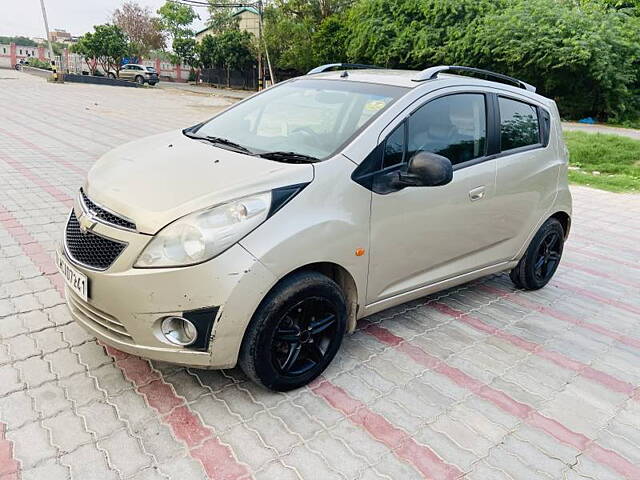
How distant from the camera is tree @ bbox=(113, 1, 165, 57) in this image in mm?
51688

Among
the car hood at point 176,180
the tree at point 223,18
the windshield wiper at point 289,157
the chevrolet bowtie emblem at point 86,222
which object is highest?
the tree at point 223,18

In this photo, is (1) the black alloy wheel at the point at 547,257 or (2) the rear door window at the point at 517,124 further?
(1) the black alloy wheel at the point at 547,257

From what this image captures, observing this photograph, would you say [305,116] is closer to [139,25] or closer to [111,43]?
[111,43]

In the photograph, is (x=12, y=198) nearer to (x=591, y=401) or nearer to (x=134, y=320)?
(x=134, y=320)

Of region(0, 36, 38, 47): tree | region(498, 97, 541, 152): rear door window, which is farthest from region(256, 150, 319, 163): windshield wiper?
region(0, 36, 38, 47): tree

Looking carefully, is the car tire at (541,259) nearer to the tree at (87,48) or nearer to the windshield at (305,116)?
the windshield at (305,116)

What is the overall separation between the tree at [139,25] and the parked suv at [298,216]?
54046 millimetres

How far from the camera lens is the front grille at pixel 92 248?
2441 mm

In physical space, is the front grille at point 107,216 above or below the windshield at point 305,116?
below

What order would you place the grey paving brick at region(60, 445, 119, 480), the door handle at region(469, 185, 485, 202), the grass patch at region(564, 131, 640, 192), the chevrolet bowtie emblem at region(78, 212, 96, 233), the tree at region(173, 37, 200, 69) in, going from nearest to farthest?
1. the grey paving brick at region(60, 445, 119, 480)
2. the chevrolet bowtie emblem at region(78, 212, 96, 233)
3. the door handle at region(469, 185, 485, 202)
4. the grass patch at region(564, 131, 640, 192)
5. the tree at region(173, 37, 200, 69)

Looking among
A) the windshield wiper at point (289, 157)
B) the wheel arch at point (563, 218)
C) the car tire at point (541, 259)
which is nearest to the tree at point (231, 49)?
the wheel arch at point (563, 218)

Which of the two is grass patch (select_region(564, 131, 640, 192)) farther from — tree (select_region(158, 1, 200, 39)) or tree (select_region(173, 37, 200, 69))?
tree (select_region(158, 1, 200, 39))

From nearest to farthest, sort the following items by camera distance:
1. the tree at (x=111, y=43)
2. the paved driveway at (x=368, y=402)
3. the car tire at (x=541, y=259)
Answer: the paved driveway at (x=368, y=402)
the car tire at (x=541, y=259)
the tree at (x=111, y=43)

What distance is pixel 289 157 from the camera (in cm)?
288
